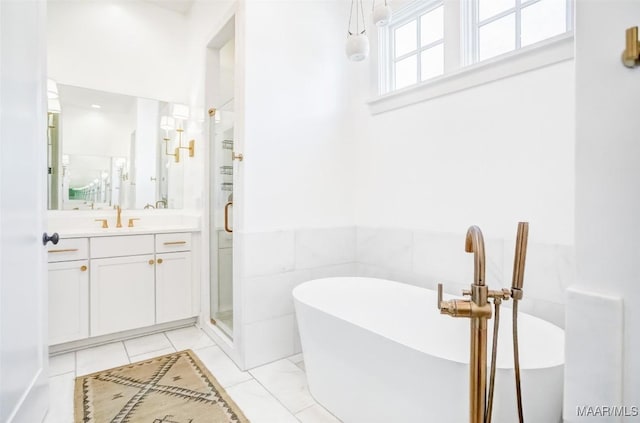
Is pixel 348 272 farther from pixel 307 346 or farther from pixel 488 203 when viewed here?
pixel 488 203

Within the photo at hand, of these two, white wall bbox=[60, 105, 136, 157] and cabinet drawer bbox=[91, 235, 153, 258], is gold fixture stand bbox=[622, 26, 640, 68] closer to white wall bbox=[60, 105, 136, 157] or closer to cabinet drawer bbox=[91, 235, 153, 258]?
cabinet drawer bbox=[91, 235, 153, 258]

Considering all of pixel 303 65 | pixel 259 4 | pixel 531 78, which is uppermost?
pixel 259 4

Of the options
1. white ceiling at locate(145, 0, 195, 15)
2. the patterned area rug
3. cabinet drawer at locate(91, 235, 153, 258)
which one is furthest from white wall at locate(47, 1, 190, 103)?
the patterned area rug

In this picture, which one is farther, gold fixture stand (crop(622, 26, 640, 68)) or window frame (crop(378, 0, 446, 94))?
window frame (crop(378, 0, 446, 94))

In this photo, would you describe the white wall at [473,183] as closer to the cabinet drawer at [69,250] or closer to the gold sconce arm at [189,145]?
the gold sconce arm at [189,145]

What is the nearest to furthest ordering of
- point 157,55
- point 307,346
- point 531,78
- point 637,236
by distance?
point 637,236 → point 531,78 → point 307,346 → point 157,55

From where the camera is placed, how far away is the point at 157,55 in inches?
126

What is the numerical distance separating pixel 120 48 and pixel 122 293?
220 cm

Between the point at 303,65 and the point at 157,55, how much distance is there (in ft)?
5.66

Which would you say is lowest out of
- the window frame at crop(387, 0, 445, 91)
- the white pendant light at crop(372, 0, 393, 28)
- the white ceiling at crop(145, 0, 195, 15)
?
the white pendant light at crop(372, 0, 393, 28)

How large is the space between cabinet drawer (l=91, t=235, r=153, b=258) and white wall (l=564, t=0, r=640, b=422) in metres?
2.79

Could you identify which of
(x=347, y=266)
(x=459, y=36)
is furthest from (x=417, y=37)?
(x=347, y=266)

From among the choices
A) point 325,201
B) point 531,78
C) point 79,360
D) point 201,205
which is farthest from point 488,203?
point 79,360

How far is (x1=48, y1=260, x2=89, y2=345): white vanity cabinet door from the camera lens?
2301 mm
